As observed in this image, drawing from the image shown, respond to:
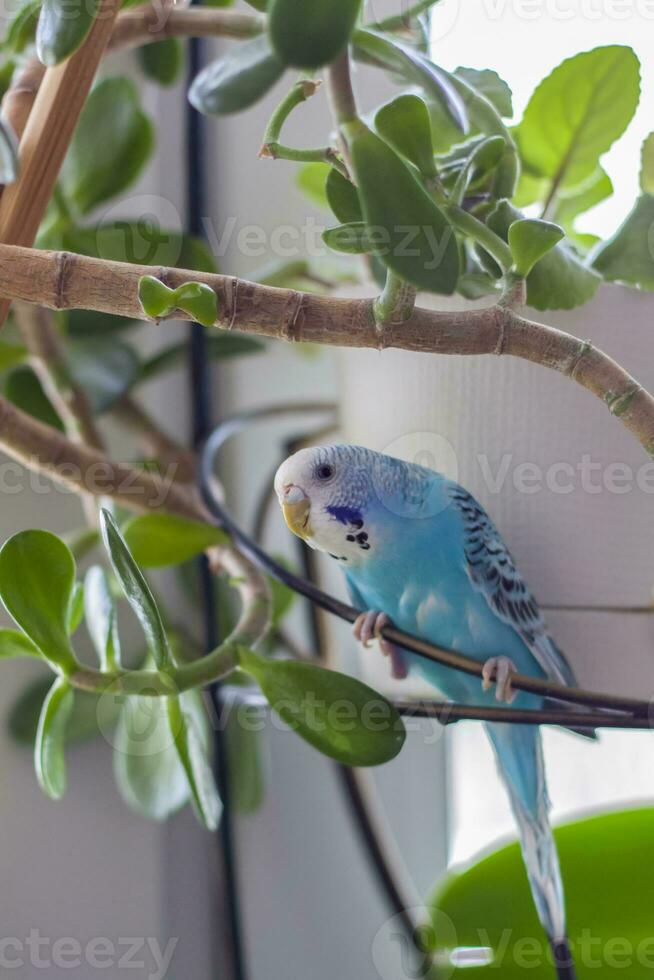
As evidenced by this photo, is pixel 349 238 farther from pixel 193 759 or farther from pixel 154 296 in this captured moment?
pixel 193 759

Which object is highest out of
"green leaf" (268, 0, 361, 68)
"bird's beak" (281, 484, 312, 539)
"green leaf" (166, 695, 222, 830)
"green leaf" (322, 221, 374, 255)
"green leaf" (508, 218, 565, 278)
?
"green leaf" (268, 0, 361, 68)

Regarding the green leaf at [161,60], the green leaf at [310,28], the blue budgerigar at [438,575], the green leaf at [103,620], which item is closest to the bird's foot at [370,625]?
the blue budgerigar at [438,575]

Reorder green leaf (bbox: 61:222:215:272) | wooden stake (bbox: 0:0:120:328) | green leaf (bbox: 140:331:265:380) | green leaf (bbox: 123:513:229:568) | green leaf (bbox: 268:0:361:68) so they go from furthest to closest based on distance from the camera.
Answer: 1. green leaf (bbox: 140:331:265:380)
2. green leaf (bbox: 61:222:215:272)
3. green leaf (bbox: 123:513:229:568)
4. wooden stake (bbox: 0:0:120:328)
5. green leaf (bbox: 268:0:361:68)

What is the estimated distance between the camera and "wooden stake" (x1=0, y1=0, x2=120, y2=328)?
347 mm

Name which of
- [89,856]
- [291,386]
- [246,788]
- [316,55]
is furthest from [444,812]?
[316,55]

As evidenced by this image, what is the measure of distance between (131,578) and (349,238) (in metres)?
0.15

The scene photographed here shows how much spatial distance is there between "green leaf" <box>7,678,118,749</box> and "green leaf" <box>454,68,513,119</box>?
499 millimetres

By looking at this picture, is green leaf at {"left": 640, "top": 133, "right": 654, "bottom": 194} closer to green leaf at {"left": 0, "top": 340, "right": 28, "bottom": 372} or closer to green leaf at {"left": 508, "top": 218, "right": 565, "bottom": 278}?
green leaf at {"left": 508, "top": 218, "right": 565, "bottom": 278}

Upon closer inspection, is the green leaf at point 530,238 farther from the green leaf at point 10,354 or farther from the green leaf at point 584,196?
the green leaf at point 10,354

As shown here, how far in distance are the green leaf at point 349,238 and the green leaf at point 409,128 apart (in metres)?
0.03

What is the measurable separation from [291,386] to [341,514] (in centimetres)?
46

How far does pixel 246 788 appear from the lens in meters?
0.69

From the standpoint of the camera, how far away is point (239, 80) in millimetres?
360

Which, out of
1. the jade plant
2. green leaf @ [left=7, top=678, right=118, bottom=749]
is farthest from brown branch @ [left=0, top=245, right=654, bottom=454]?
green leaf @ [left=7, top=678, right=118, bottom=749]
